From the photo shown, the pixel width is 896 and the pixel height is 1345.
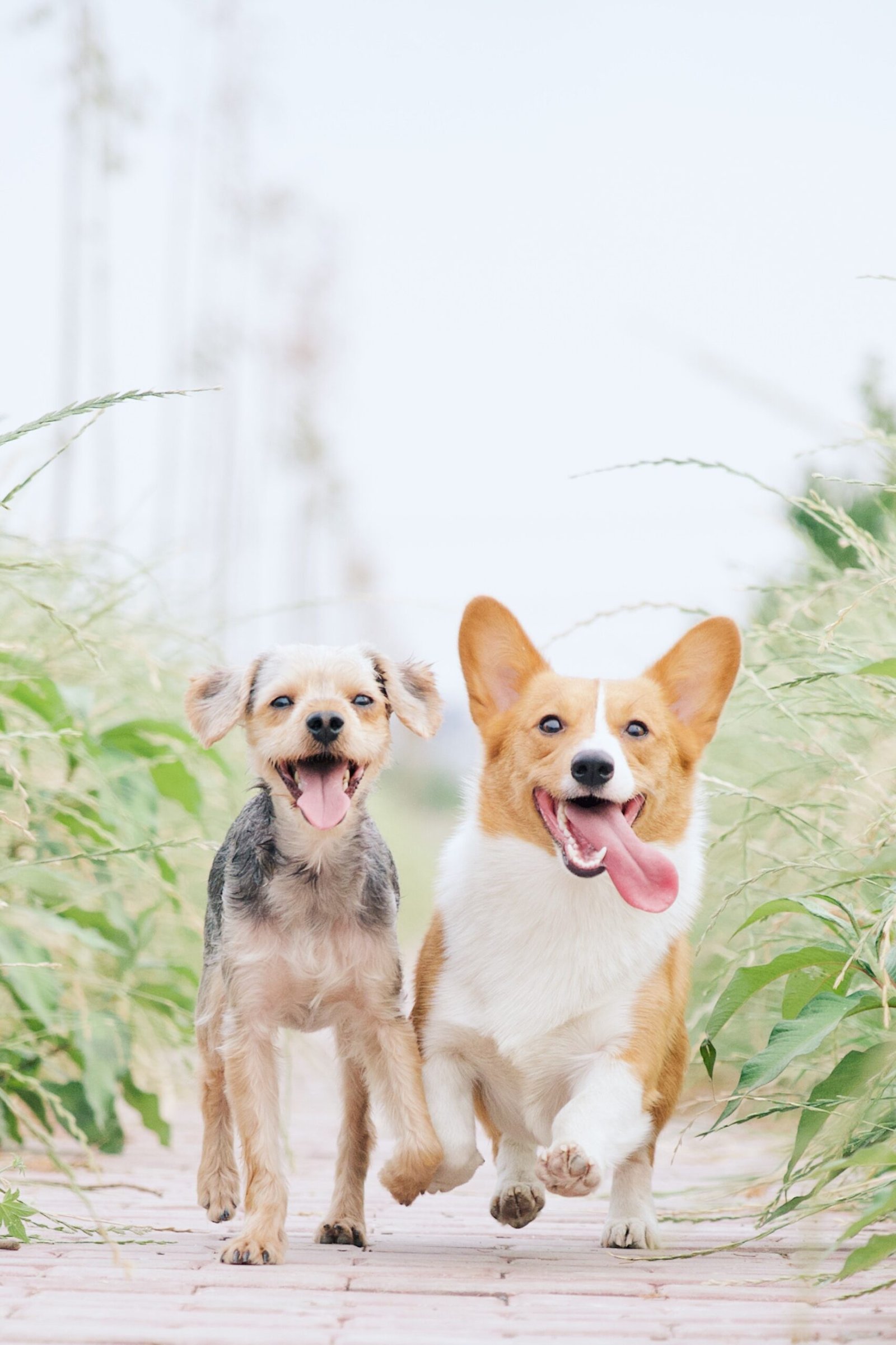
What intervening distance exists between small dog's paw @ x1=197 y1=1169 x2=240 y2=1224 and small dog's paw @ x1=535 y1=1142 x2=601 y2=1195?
3.26 feet

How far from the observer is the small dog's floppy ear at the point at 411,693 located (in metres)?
3.62

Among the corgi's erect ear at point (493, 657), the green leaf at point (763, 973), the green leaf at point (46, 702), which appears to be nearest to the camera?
the green leaf at point (763, 973)

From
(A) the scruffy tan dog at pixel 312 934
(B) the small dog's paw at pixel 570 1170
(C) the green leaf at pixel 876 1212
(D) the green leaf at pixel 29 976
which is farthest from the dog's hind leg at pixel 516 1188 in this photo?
(D) the green leaf at pixel 29 976

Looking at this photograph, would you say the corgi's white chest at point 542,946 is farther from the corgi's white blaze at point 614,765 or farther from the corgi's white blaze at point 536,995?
the corgi's white blaze at point 614,765

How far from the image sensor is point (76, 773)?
4969 mm

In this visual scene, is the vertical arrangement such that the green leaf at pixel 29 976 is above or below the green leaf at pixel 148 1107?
above

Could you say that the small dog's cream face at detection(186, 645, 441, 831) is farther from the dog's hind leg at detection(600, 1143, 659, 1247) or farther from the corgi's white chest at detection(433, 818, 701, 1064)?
the dog's hind leg at detection(600, 1143, 659, 1247)

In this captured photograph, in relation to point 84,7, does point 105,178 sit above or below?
below

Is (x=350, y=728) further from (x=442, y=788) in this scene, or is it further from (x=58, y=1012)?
(x=442, y=788)

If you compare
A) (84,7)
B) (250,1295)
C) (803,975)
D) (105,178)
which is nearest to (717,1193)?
(803,975)

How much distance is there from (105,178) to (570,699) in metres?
10.7

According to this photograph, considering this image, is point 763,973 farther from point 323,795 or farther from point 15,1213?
point 15,1213

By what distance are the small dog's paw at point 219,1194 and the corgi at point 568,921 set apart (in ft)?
1.97

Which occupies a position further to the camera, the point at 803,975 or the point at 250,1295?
the point at 803,975
